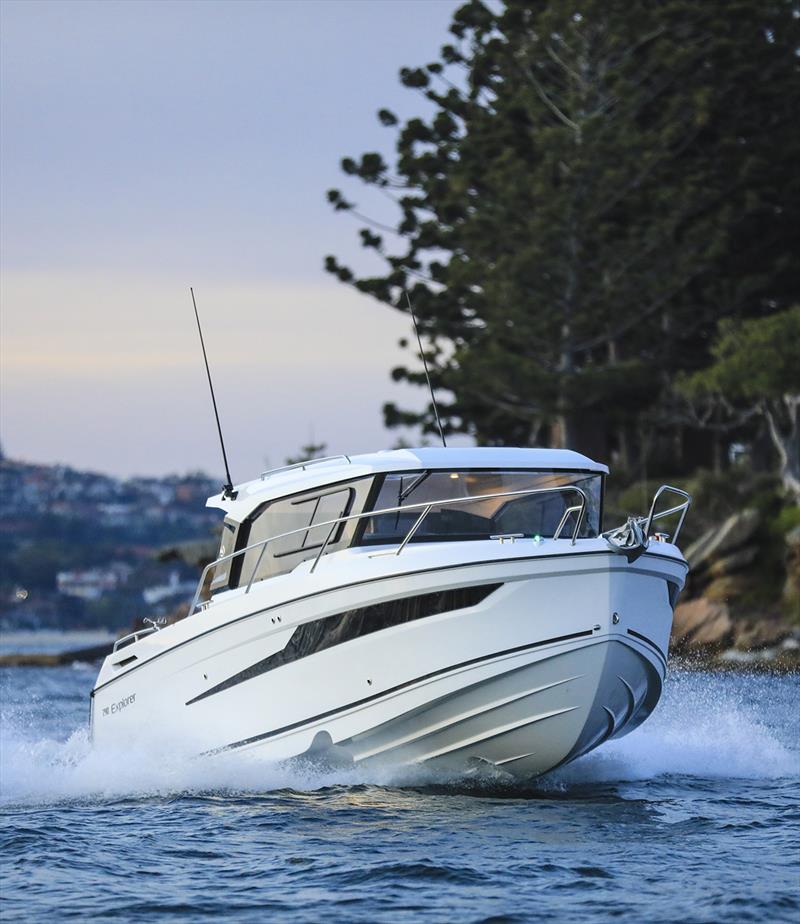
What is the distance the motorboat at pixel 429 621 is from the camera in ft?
37.5

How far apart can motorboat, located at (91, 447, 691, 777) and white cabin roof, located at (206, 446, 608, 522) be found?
0.02m

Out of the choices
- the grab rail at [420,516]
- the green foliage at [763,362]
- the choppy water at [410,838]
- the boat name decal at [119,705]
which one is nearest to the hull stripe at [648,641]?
the grab rail at [420,516]

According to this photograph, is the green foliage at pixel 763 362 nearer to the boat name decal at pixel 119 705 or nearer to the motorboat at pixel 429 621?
the motorboat at pixel 429 621

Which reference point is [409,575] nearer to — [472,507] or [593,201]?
[472,507]

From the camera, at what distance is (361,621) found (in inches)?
468

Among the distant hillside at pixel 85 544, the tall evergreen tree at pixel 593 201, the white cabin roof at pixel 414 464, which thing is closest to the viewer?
the white cabin roof at pixel 414 464

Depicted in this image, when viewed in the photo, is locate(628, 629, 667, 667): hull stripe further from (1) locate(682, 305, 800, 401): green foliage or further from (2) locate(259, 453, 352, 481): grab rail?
(1) locate(682, 305, 800, 401): green foliage

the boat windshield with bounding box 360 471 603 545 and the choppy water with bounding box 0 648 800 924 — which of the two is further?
the boat windshield with bounding box 360 471 603 545

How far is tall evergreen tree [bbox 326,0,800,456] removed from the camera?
1656 inches

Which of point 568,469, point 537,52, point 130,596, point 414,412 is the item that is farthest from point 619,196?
point 130,596

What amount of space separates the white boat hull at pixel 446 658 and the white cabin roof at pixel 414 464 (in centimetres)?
88

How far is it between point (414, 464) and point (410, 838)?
327 centimetres

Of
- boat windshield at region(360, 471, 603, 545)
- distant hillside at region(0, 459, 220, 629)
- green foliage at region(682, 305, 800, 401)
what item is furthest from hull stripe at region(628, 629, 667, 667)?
distant hillside at region(0, 459, 220, 629)

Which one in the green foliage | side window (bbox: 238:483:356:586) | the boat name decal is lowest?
the boat name decal
